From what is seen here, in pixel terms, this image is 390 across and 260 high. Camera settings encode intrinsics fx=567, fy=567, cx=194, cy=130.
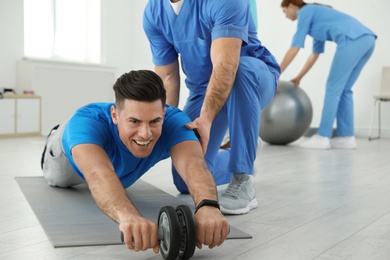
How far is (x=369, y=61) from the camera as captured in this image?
663cm

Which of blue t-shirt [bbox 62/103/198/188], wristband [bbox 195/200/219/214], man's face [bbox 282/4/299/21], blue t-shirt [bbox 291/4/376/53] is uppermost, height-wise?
man's face [bbox 282/4/299/21]

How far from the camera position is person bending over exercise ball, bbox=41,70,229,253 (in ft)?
4.73

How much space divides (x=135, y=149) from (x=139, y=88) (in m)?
0.22

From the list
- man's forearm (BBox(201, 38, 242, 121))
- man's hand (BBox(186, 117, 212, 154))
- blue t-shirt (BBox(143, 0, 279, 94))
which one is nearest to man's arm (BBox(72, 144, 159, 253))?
man's hand (BBox(186, 117, 212, 154))

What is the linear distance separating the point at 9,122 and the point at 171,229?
15.6 feet

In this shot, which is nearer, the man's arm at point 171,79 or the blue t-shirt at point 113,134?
the blue t-shirt at point 113,134

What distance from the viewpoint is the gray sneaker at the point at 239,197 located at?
83.2 inches

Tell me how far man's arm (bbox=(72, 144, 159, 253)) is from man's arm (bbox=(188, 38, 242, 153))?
45 cm

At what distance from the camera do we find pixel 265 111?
4941 mm

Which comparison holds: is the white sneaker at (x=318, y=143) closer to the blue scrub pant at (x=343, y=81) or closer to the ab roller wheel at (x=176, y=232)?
the blue scrub pant at (x=343, y=81)

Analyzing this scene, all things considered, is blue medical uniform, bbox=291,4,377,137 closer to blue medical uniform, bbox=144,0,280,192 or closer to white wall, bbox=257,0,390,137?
white wall, bbox=257,0,390,137

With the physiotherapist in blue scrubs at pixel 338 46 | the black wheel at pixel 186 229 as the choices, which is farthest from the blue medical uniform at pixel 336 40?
the black wheel at pixel 186 229

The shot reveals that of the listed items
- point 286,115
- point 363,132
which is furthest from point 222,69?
point 363,132

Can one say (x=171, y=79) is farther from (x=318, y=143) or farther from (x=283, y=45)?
(x=283, y=45)
